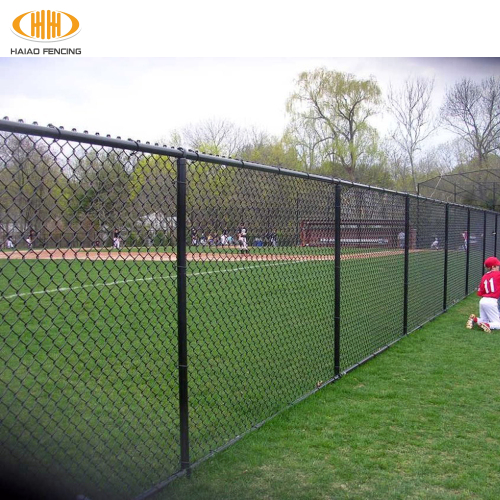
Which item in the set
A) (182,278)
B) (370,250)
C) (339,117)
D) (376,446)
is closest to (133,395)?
(182,278)

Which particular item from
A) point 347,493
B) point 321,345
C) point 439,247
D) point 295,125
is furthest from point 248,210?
point 295,125

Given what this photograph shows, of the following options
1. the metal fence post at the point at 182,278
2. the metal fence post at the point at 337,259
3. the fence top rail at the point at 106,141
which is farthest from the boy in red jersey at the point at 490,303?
the metal fence post at the point at 182,278

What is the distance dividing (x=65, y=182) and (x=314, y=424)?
9.30 feet

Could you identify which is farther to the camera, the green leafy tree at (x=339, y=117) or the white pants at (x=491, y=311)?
the green leafy tree at (x=339, y=117)

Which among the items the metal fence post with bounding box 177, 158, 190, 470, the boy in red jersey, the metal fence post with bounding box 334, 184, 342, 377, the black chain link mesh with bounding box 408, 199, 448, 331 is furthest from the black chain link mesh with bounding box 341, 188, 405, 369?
the metal fence post with bounding box 177, 158, 190, 470

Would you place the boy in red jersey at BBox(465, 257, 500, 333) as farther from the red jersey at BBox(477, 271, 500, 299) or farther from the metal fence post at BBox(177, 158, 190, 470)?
the metal fence post at BBox(177, 158, 190, 470)

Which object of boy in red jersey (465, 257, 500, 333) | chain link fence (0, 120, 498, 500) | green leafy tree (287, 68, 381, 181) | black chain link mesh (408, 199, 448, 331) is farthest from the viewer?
green leafy tree (287, 68, 381, 181)

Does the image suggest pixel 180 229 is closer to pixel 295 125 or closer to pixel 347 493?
pixel 347 493

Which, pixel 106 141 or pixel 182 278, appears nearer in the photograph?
pixel 106 141

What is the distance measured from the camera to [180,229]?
310 centimetres

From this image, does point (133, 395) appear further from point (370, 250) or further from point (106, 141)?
point (370, 250)

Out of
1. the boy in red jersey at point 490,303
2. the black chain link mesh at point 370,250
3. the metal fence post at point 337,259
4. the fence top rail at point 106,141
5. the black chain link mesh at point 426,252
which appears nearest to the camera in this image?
the fence top rail at point 106,141

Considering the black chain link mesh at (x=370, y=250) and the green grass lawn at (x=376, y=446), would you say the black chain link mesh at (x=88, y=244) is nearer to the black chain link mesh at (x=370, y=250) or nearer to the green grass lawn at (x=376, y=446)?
the green grass lawn at (x=376, y=446)

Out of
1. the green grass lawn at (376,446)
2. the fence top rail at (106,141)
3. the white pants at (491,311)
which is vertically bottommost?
the green grass lawn at (376,446)
